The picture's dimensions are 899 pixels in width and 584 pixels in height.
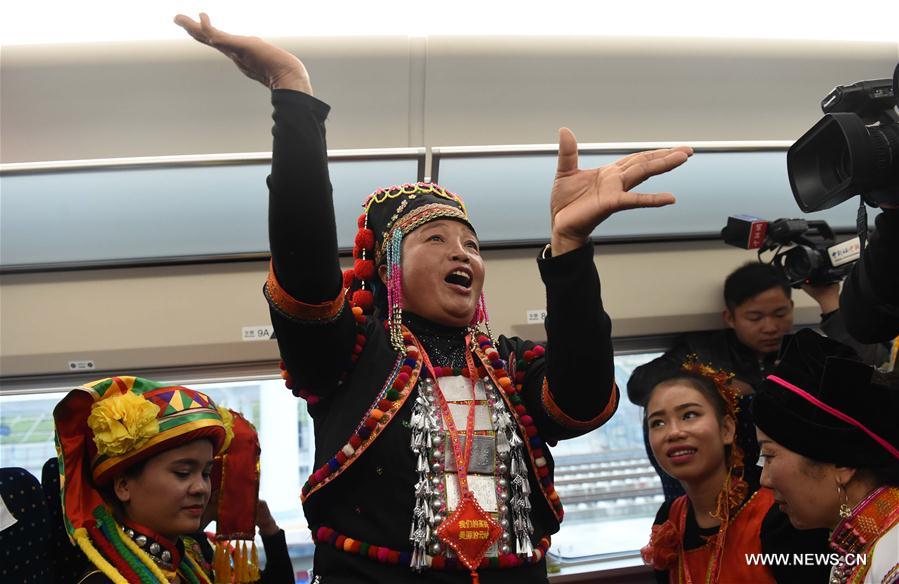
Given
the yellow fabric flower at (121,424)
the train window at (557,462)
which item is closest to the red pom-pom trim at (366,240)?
the yellow fabric flower at (121,424)

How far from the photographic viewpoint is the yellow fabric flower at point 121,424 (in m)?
1.70

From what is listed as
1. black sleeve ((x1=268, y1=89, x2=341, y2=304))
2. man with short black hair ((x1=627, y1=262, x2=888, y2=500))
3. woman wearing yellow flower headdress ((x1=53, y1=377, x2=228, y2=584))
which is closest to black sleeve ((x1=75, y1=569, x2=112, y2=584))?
woman wearing yellow flower headdress ((x1=53, y1=377, x2=228, y2=584))

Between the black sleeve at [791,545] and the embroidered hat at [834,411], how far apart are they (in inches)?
18.3

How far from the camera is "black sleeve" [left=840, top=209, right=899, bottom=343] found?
1656 mm

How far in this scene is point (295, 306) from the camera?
1.34 metres

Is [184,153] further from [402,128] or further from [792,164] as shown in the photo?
[792,164]

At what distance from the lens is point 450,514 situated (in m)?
1.38

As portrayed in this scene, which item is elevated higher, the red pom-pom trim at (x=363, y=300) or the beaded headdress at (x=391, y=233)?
the beaded headdress at (x=391, y=233)

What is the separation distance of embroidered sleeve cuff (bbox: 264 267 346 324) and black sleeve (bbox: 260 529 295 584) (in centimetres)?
124

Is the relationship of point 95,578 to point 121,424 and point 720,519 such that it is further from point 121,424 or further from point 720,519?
point 720,519

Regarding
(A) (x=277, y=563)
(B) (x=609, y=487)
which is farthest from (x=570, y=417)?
(B) (x=609, y=487)

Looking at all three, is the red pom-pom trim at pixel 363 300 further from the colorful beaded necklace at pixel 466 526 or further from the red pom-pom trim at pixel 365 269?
the colorful beaded necklace at pixel 466 526

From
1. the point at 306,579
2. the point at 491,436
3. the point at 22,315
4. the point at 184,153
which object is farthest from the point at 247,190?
the point at 491,436

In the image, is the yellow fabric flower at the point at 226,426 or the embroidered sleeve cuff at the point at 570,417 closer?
the embroidered sleeve cuff at the point at 570,417
